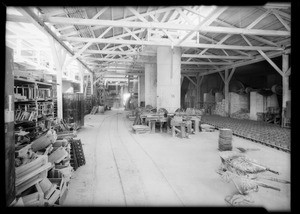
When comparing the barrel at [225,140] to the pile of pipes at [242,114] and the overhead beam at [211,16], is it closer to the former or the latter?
the overhead beam at [211,16]

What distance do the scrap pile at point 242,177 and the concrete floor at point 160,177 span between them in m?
0.12

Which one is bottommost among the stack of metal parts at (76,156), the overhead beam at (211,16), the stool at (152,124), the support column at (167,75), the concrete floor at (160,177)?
the concrete floor at (160,177)

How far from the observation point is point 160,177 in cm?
430

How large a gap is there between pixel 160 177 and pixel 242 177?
5.49 ft

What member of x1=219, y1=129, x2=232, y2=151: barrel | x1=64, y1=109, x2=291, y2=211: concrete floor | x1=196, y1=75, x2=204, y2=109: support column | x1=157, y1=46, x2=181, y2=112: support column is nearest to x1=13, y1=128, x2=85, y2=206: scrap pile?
x1=64, y1=109, x2=291, y2=211: concrete floor

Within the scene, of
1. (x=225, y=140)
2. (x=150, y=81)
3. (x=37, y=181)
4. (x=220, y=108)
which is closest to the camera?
(x=37, y=181)

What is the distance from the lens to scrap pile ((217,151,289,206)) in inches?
129

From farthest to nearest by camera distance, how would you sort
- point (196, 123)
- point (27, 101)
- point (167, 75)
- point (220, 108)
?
point (220, 108)
point (167, 75)
point (196, 123)
point (27, 101)

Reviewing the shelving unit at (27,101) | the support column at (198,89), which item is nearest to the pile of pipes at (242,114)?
the support column at (198,89)

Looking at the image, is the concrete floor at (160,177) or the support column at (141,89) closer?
the concrete floor at (160,177)

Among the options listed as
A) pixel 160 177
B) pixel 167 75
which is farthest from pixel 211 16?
pixel 160 177

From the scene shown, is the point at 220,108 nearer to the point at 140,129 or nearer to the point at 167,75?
the point at 167,75

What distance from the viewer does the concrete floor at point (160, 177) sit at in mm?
3365
